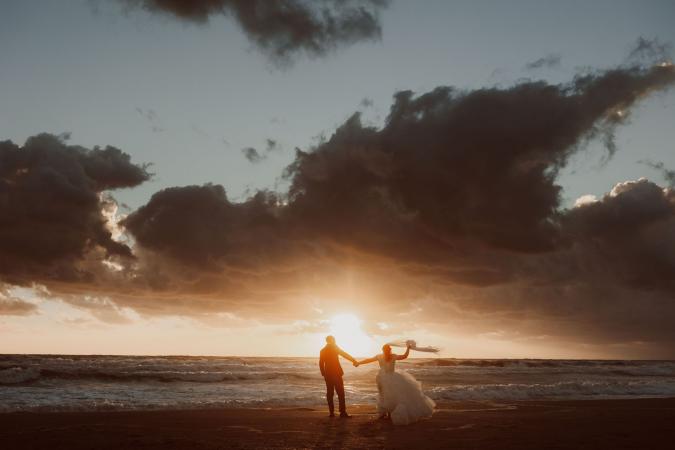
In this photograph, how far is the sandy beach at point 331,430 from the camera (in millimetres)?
12305

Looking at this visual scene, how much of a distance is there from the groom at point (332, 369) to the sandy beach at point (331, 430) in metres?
0.68

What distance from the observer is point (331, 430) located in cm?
1418

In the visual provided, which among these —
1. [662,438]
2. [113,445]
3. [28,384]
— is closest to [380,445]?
[113,445]

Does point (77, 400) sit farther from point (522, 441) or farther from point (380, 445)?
point (522, 441)

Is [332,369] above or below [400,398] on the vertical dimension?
above

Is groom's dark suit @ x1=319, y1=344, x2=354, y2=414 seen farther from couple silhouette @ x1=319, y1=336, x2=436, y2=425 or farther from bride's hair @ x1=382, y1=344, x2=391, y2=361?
bride's hair @ x1=382, y1=344, x2=391, y2=361

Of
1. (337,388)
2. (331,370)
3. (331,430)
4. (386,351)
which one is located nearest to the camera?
(331,430)

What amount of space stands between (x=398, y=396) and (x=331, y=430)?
2.41m

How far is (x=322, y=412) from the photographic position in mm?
19141

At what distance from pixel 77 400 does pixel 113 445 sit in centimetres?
1379

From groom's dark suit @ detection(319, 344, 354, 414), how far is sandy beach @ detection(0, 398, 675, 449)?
78 cm

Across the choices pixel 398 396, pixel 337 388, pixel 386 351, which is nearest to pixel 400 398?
pixel 398 396

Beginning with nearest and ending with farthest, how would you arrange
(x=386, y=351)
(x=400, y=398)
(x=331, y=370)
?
1. (x=400, y=398)
2. (x=386, y=351)
3. (x=331, y=370)

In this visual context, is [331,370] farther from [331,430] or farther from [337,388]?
[331,430]
